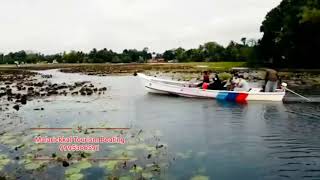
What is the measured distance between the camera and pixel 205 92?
24906 millimetres

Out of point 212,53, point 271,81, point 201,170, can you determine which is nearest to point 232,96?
point 271,81

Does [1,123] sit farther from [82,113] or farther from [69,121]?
[82,113]

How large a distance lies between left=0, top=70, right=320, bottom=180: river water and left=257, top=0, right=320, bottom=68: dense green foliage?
42395 millimetres

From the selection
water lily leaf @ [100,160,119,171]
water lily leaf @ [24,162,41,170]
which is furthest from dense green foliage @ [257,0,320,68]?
water lily leaf @ [24,162,41,170]

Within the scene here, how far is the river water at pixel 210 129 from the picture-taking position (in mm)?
10297

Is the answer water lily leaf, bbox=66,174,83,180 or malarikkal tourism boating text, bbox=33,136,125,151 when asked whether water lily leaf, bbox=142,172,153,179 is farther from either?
malarikkal tourism boating text, bbox=33,136,125,151

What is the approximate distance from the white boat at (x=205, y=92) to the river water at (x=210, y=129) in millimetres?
665

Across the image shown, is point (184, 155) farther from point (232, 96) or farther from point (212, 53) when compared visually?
point (212, 53)

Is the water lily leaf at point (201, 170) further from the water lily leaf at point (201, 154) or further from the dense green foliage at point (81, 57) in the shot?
the dense green foliage at point (81, 57)

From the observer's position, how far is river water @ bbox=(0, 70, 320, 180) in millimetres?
10297

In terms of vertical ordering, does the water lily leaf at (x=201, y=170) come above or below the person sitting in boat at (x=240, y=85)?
below

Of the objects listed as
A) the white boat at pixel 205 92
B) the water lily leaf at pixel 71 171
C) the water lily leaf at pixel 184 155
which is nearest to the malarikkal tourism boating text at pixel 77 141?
the water lily leaf at pixel 71 171

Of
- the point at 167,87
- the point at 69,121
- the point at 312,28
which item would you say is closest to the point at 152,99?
the point at 167,87

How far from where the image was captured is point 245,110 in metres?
20.5
